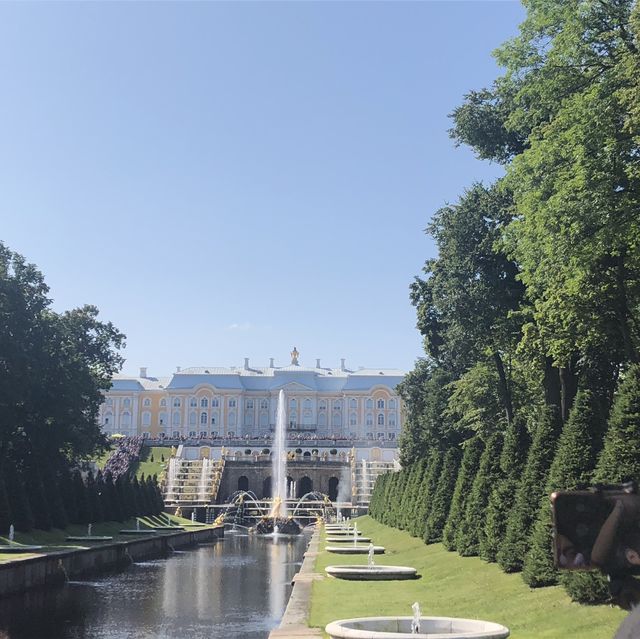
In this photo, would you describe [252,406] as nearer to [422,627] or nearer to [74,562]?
[74,562]

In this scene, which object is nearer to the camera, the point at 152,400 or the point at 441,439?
the point at 441,439

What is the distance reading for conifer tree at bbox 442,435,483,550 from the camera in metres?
20.4

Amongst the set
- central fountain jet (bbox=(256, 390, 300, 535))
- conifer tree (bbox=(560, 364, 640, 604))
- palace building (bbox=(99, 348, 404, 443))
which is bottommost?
central fountain jet (bbox=(256, 390, 300, 535))

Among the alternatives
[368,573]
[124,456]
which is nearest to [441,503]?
[368,573]

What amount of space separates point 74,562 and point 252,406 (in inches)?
3733

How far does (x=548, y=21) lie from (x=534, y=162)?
12.4 ft

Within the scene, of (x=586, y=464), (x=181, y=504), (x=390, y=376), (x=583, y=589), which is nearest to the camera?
(x=583, y=589)

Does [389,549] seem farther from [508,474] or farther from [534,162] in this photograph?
[534,162]

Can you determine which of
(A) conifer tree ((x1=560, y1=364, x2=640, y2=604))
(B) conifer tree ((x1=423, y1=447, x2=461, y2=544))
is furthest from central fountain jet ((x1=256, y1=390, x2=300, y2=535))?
(A) conifer tree ((x1=560, y1=364, x2=640, y2=604))

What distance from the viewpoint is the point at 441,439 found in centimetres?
4188

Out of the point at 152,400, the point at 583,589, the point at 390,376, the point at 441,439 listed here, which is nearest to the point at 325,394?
the point at 390,376

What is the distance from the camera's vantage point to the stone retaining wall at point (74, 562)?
17.2 metres

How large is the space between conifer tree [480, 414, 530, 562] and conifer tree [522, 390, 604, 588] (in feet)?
9.24

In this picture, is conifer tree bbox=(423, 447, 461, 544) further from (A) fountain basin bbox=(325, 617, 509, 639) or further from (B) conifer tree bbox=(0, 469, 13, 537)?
(A) fountain basin bbox=(325, 617, 509, 639)
